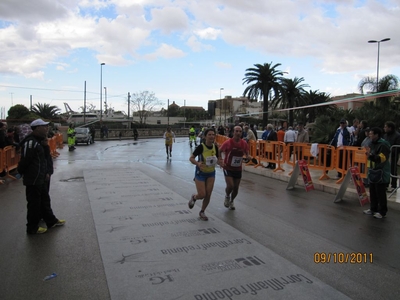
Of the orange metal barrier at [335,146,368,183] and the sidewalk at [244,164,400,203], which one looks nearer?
the sidewalk at [244,164,400,203]

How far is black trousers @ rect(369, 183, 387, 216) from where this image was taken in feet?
21.9

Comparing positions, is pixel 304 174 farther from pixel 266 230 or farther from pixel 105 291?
pixel 105 291

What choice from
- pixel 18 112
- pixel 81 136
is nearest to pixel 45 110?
pixel 18 112

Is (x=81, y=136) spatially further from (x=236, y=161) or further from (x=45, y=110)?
(x=45, y=110)

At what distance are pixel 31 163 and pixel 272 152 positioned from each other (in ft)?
31.4

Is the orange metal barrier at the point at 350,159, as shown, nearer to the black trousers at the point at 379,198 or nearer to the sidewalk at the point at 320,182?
the sidewalk at the point at 320,182

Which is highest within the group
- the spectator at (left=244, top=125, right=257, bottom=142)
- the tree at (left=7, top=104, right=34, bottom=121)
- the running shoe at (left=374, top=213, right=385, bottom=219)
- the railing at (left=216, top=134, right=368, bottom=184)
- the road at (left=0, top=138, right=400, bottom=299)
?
the tree at (left=7, top=104, right=34, bottom=121)

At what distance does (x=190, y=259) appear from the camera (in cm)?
452

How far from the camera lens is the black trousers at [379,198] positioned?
668 cm

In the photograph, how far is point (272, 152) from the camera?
43.5ft
